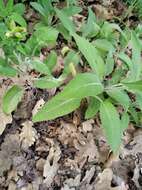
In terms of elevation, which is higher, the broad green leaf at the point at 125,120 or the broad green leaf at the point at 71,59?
the broad green leaf at the point at 71,59

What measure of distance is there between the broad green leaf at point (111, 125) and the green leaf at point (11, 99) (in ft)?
1.51

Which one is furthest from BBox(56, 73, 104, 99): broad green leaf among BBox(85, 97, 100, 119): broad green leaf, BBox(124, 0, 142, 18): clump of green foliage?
BBox(124, 0, 142, 18): clump of green foliage

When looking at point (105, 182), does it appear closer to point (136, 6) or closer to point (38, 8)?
point (38, 8)

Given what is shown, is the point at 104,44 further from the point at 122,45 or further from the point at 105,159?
the point at 105,159

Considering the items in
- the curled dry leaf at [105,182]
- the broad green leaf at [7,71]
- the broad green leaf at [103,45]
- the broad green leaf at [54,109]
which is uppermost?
the broad green leaf at [103,45]

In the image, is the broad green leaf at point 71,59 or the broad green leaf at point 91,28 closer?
the broad green leaf at point 71,59

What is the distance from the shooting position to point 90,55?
1903 mm

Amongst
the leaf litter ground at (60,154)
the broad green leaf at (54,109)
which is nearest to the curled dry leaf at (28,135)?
the leaf litter ground at (60,154)

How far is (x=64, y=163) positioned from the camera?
2.05 m

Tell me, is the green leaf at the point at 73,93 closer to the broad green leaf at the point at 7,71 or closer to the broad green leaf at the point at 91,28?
the broad green leaf at the point at 7,71

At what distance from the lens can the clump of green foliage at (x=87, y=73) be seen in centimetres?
181

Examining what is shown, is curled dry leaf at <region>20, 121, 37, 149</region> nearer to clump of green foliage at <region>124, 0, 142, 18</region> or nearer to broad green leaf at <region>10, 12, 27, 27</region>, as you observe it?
broad green leaf at <region>10, 12, 27, 27</region>

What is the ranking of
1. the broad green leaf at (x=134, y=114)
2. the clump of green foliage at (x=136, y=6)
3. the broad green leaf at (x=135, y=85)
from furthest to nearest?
1. the clump of green foliage at (x=136, y=6)
2. the broad green leaf at (x=134, y=114)
3. the broad green leaf at (x=135, y=85)

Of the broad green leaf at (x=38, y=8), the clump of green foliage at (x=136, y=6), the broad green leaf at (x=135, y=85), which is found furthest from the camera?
the clump of green foliage at (x=136, y=6)
